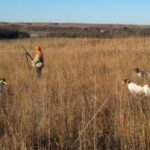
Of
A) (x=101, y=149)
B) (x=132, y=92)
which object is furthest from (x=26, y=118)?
(x=132, y=92)

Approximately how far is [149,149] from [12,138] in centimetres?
145

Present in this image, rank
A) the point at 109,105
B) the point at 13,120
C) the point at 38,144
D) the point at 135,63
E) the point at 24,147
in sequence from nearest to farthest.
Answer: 1. the point at 24,147
2. the point at 38,144
3. the point at 13,120
4. the point at 109,105
5. the point at 135,63

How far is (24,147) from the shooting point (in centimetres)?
468

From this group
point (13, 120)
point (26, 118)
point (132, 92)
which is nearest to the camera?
point (26, 118)

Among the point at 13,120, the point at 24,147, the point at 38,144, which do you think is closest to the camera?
the point at 24,147

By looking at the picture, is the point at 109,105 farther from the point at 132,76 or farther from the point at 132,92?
the point at 132,76

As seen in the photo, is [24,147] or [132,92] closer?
[24,147]

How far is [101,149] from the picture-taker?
5.13 meters

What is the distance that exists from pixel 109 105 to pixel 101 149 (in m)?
1.42

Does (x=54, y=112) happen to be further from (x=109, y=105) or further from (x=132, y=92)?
(x=132, y=92)

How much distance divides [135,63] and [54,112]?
342 inches

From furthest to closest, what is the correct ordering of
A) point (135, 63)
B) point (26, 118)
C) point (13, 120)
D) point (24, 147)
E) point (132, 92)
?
point (135, 63), point (132, 92), point (13, 120), point (26, 118), point (24, 147)

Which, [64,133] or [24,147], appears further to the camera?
[64,133]

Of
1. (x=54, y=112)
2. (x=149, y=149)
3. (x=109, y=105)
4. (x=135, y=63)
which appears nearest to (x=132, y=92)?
(x=109, y=105)
